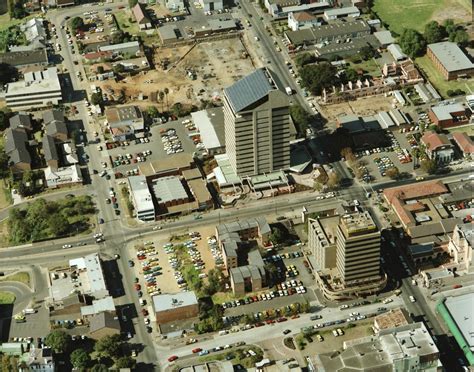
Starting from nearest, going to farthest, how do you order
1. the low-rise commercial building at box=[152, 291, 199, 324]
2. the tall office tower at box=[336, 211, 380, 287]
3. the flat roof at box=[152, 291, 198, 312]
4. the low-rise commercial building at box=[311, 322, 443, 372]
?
the low-rise commercial building at box=[311, 322, 443, 372], the tall office tower at box=[336, 211, 380, 287], the low-rise commercial building at box=[152, 291, 199, 324], the flat roof at box=[152, 291, 198, 312]

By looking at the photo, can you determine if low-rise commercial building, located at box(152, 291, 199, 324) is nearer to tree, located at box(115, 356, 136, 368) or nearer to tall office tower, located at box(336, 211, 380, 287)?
tree, located at box(115, 356, 136, 368)

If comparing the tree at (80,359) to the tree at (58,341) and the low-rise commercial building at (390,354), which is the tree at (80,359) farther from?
the low-rise commercial building at (390,354)

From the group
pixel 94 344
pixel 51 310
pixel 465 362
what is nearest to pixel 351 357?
pixel 465 362

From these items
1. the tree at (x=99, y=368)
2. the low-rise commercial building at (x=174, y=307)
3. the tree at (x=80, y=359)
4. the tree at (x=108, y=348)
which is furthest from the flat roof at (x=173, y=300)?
the tree at (x=80, y=359)

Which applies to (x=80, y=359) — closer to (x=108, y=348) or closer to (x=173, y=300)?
(x=108, y=348)

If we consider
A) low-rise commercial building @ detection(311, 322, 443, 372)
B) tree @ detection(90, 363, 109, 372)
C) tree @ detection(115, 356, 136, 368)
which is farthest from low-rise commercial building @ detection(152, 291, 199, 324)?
low-rise commercial building @ detection(311, 322, 443, 372)

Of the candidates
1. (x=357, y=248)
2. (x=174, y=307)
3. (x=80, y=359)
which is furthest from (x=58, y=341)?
(x=357, y=248)
